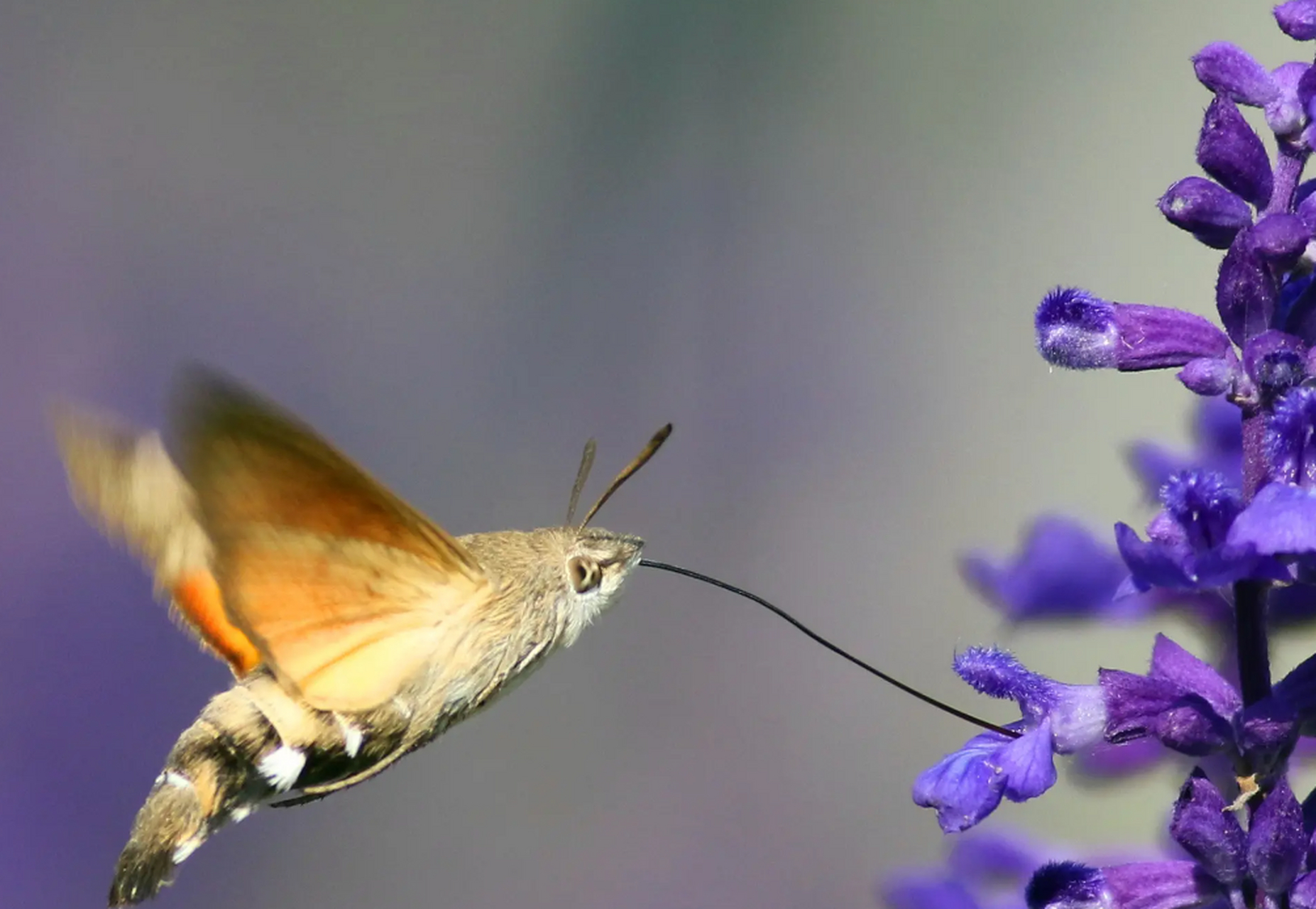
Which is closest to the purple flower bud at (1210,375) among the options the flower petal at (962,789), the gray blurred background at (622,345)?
the flower petal at (962,789)

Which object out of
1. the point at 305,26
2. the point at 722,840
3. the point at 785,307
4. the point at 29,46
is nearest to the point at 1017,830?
the point at 722,840

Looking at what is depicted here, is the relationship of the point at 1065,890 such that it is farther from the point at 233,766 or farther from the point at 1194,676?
the point at 233,766

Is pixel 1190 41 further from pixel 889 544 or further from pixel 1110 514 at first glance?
pixel 889 544

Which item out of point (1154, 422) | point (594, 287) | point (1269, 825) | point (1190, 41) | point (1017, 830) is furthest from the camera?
point (594, 287)

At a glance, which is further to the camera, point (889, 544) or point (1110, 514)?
point (889, 544)

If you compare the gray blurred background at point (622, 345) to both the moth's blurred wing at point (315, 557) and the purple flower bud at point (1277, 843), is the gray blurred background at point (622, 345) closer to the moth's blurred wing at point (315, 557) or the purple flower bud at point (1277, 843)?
the moth's blurred wing at point (315, 557)
